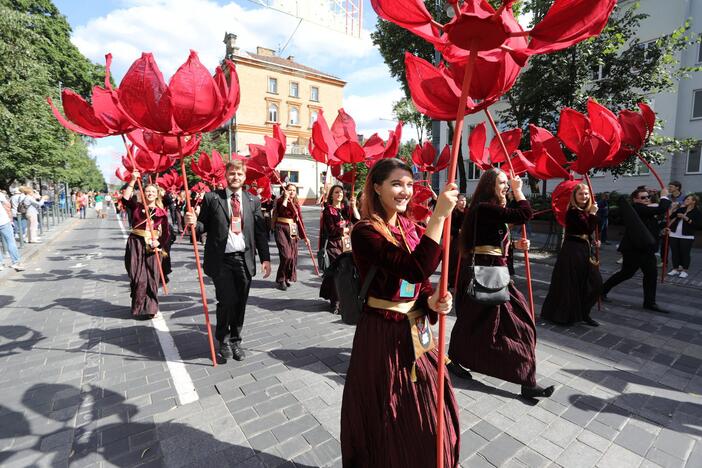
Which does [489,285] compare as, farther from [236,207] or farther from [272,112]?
[272,112]

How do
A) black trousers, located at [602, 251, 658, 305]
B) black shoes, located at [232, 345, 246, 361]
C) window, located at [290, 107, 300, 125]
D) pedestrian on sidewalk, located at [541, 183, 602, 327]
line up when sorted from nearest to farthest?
black shoes, located at [232, 345, 246, 361]
pedestrian on sidewalk, located at [541, 183, 602, 327]
black trousers, located at [602, 251, 658, 305]
window, located at [290, 107, 300, 125]

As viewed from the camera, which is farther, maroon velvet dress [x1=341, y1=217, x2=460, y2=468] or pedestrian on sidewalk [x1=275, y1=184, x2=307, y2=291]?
pedestrian on sidewalk [x1=275, y1=184, x2=307, y2=291]

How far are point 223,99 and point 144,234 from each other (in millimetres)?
3426

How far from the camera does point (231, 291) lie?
4.02m

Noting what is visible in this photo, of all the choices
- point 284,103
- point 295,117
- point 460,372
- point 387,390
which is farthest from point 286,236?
point 295,117

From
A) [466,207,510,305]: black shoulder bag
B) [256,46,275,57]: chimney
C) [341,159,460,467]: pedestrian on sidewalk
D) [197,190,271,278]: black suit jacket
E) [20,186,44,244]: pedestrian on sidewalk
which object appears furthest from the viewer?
[256,46,275,57]: chimney

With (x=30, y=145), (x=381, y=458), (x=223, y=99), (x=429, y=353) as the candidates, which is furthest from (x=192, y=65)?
(x=30, y=145)

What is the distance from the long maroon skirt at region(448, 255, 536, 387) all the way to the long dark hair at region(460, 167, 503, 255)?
209 mm

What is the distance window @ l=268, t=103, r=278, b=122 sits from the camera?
43.2 metres

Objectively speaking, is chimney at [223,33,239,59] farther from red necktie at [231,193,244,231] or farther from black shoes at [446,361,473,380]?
black shoes at [446,361,473,380]

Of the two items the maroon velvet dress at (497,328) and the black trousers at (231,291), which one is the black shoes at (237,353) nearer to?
the black trousers at (231,291)

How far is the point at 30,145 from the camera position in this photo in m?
11.7

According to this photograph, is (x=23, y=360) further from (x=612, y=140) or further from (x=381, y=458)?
(x=612, y=140)

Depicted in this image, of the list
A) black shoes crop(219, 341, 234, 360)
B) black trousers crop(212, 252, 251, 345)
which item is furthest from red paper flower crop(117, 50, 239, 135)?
black shoes crop(219, 341, 234, 360)
